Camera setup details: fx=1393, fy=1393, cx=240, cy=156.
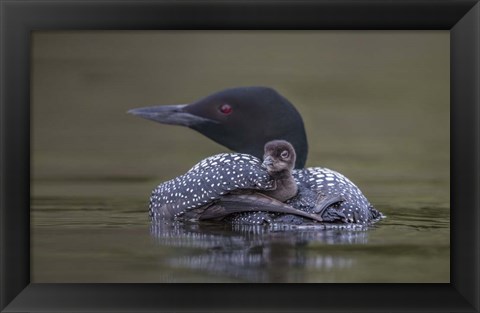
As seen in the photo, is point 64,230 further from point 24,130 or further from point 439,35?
point 439,35

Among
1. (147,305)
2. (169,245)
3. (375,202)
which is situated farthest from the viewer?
(375,202)

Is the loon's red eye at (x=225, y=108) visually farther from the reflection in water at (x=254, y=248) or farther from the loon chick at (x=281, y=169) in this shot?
the reflection in water at (x=254, y=248)

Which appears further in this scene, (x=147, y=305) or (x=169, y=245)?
(x=169, y=245)

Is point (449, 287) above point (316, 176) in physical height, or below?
below

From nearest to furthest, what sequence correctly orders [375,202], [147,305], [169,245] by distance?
[147,305] < [169,245] < [375,202]

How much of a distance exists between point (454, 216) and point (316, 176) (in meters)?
0.86

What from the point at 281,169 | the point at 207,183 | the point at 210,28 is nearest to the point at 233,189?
the point at 207,183

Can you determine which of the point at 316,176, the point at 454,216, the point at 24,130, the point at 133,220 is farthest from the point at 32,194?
the point at 454,216

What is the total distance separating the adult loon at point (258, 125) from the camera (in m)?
6.26

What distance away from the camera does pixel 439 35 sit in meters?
5.73

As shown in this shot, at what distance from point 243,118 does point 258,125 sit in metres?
0.08

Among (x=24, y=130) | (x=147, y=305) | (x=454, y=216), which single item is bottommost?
(x=147, y=305)

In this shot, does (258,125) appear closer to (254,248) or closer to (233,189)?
(233,189)

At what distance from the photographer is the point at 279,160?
6.27 m
